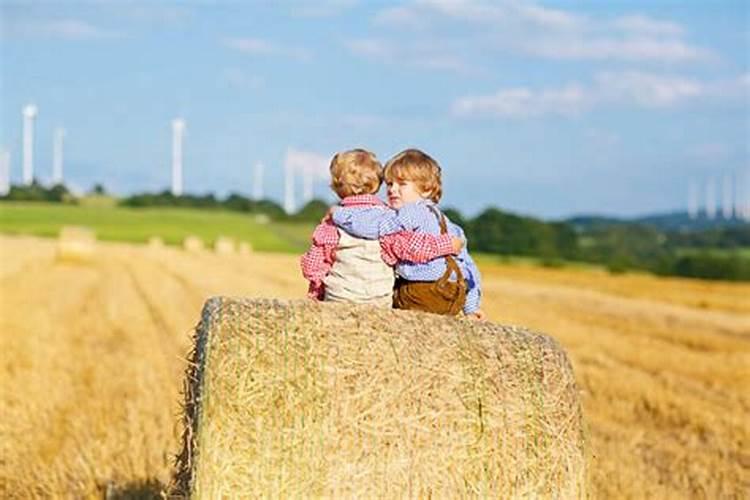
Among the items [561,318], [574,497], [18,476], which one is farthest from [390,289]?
[561,318]

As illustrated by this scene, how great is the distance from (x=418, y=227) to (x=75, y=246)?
32.5 metres

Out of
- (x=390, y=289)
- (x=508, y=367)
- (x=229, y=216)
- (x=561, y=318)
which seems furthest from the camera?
(x=229, y=216)

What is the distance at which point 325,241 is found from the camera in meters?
7.21

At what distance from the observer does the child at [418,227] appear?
7129mm

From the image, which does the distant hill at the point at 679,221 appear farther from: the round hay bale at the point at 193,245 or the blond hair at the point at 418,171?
the blond hair at the point at 418,171

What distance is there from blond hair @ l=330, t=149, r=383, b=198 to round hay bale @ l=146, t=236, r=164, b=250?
46.9m

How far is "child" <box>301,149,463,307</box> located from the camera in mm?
7082

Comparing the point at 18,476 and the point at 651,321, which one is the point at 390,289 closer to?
the point at 18,476

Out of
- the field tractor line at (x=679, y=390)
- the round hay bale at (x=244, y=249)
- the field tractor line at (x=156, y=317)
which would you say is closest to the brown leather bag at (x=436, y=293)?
the field tractor line at (x=679, y=390)

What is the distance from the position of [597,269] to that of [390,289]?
50.0 meters

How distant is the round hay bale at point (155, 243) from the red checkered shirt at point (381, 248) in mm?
46840

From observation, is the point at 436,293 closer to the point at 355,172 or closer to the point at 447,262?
the point at 447,262

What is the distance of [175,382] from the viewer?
1294cm

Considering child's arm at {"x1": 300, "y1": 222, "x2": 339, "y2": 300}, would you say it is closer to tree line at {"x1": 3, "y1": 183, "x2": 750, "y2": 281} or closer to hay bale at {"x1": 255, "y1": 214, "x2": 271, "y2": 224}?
tree line at {"x1": 3, "y1": 183, "x2": 750, "y2": 281}
